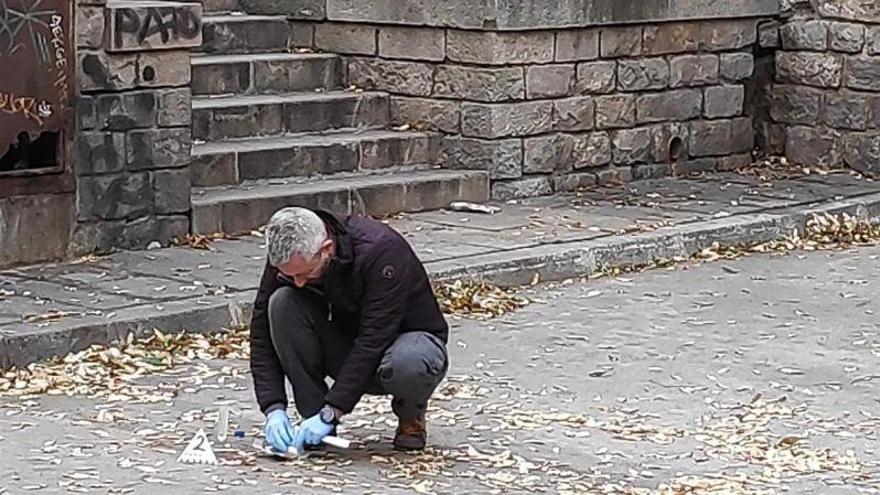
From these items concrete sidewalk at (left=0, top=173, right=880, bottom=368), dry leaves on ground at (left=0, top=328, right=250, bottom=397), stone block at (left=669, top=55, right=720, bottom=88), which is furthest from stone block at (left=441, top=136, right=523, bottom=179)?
dry leaves on ground at (left=0, top=328, right=250, bottom=397)

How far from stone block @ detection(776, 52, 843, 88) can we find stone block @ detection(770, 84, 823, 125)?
0.19 feet

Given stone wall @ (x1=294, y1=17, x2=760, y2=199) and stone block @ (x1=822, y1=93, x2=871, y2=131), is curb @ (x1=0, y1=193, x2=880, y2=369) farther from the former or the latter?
stone wall @ (x1=294, y1=17, x2=760, y2=199)

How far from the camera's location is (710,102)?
13664mm

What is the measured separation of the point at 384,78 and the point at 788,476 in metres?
6.30

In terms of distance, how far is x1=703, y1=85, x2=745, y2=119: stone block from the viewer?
Answer: 1365cm

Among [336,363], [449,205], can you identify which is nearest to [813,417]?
[336,363]

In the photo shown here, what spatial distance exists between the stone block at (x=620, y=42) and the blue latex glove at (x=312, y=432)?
6.43 m

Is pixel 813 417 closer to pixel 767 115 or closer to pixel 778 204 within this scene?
pixel 778 204

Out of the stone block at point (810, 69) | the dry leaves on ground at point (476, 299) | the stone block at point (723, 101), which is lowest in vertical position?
the dry leaves on ground at point (476, 299)

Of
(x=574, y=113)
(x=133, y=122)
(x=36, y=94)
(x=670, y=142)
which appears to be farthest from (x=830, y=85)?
(x=36, y=94)

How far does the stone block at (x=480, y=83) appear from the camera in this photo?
12.2 metres

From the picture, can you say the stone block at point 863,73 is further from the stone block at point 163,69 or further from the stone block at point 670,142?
the stone block at point 163,69

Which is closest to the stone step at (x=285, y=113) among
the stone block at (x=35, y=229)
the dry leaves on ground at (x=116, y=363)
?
the stone block at (x=35, y=229)

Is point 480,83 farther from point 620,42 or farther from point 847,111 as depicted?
point 847,111
